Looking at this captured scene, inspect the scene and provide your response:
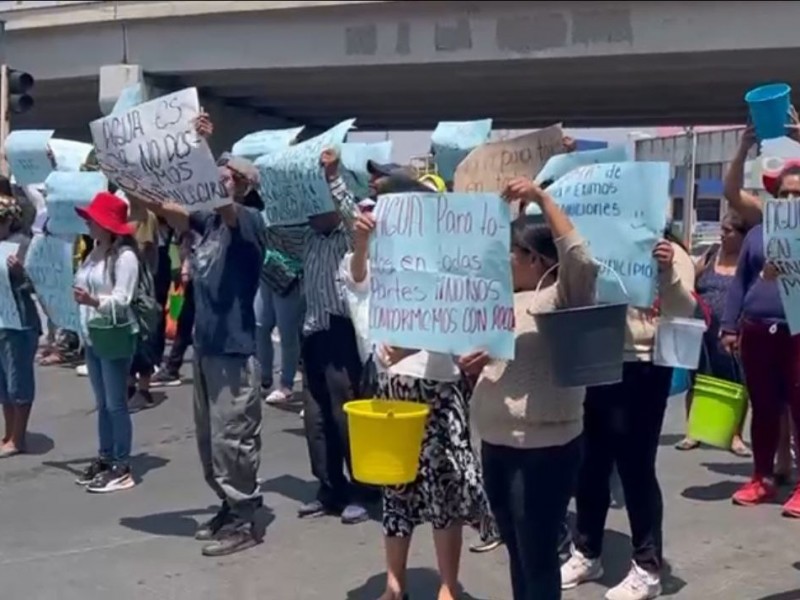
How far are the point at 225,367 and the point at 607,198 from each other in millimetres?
2111

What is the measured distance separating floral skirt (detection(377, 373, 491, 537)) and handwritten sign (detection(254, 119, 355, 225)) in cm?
147

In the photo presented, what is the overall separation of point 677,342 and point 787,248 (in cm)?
63

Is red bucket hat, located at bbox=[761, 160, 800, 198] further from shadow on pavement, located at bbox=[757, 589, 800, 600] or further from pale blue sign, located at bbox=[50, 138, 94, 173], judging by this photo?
pale blue sign, located at bbox=[50, 138, 94, 173]

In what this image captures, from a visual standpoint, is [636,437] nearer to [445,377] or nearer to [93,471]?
[445,377]

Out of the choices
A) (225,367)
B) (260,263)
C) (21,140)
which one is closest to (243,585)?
(225,367)

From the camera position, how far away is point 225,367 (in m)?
6.21

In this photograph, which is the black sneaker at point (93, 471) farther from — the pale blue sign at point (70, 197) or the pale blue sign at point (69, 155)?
the pale blue sign at point (69, 155)

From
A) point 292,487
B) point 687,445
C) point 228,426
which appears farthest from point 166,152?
point 687,445

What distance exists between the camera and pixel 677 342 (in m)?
5.36

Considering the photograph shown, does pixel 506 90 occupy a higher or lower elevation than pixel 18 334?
higher

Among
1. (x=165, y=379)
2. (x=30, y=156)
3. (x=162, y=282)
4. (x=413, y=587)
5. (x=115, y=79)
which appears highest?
(x=115, y=79)

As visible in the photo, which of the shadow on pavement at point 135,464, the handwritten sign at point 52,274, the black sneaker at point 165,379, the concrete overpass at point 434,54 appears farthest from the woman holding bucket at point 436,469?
the concrete overpass at point 434,54

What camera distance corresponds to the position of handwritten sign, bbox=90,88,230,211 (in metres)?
6.04

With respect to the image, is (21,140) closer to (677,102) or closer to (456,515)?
(456,515)
